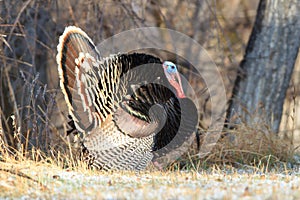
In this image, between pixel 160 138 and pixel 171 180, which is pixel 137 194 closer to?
pixel 171 180

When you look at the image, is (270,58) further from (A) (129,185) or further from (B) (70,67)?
(A) (129,185)

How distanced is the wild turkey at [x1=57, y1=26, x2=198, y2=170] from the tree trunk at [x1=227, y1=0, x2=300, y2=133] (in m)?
1.82

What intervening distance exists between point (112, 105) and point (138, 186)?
4.20 ft

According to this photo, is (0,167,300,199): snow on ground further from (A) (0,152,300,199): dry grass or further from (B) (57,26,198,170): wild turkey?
(B) (57,26,198,170): wild turkey

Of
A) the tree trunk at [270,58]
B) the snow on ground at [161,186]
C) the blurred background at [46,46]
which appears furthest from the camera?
the tree trunk at [270,58]

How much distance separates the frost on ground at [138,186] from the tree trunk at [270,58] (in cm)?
245

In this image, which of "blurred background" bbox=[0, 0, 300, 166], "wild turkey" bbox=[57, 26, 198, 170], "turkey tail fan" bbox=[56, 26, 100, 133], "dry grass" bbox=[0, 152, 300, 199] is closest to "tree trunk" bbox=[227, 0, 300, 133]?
"blurred background" bbox=[0, 0, 300, 166]

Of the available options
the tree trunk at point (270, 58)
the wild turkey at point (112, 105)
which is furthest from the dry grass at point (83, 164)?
the tree trunk at point (270, 58)

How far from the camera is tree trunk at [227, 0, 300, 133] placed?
6941 millimetres

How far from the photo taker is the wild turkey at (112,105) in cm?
504

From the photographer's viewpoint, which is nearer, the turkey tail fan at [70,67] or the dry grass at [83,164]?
the dry grass at [83,164]

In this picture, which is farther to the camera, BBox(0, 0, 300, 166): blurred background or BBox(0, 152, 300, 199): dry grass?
BBox(0, 0, 300, 166): blurred background

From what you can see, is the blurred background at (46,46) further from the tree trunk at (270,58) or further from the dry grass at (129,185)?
the dry grass at (129,185)

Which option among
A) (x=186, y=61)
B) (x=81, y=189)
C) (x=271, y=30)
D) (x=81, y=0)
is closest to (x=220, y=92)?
(x=186, y=61)
